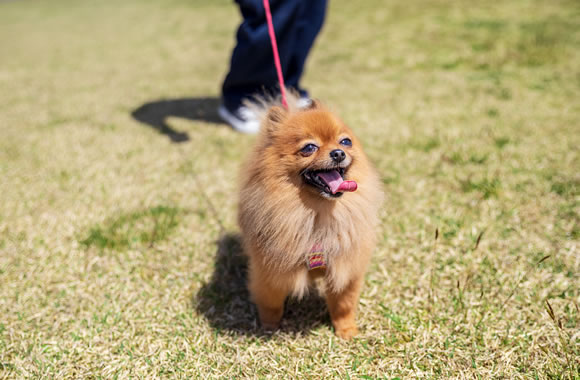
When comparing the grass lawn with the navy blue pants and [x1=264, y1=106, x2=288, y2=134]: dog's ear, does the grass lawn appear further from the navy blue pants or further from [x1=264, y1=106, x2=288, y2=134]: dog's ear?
[x1=264, y1=106, x2=288, y2=134]: dog's ear

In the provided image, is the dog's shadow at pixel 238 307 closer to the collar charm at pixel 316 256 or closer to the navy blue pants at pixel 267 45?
the collar charm at pixel 316 256

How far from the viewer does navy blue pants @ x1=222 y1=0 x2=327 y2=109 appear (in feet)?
12.6

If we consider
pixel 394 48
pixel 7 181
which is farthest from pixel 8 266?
pixel 394 48

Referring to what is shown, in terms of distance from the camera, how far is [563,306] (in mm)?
2086

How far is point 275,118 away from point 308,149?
0.31m

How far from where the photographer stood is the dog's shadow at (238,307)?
214 cm

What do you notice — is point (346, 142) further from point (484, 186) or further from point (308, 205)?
point (484, 186)

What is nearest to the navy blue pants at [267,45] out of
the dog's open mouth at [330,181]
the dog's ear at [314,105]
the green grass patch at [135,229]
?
the green grass patch at [135,229]

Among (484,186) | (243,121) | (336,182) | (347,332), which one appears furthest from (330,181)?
(243,121)

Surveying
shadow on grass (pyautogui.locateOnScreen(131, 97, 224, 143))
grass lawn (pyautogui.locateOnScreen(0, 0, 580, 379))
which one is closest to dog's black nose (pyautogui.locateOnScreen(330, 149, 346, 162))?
grass lawn (pyautogui.locateOnScreen(0, 0, 580, 379))

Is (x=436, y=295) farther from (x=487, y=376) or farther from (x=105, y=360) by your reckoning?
(x=105, y=360)

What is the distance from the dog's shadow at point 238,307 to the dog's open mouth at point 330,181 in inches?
34.9

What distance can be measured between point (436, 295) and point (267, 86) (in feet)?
9.52

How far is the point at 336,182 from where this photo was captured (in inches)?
65.7
